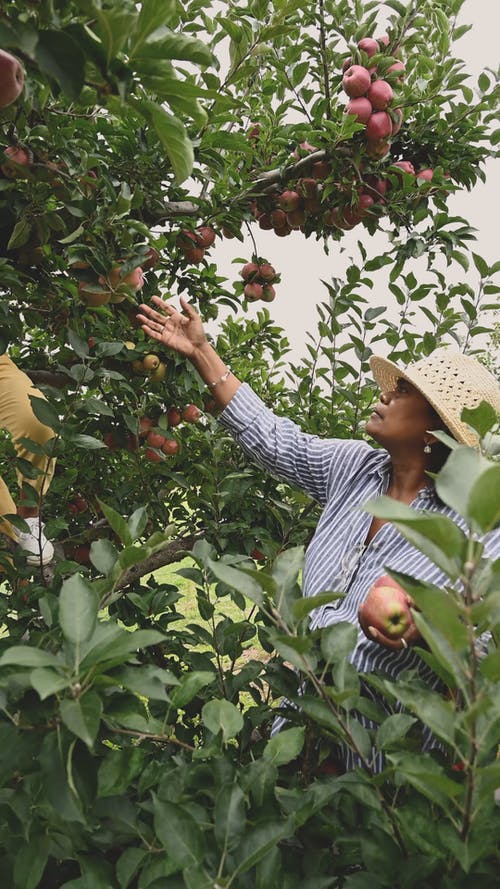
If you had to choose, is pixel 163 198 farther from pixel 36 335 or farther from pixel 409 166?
pixel 36 335

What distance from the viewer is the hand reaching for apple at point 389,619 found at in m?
1.35

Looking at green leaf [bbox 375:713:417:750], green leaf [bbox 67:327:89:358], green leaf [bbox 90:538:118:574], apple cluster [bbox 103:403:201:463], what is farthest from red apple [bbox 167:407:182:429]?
green leaf [bbox 375:713:417:750]

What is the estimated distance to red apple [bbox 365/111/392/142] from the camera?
1.94m

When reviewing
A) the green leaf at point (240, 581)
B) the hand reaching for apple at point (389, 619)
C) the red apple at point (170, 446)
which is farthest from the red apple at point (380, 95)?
the green leaf at point (240, 581)

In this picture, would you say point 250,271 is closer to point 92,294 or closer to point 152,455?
point 152,455

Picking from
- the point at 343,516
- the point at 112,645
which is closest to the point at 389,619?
the point at 343,516

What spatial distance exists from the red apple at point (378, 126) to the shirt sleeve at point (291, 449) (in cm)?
82

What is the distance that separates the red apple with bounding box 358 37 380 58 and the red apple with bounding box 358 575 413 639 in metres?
1.65

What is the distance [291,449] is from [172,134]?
51.3 inches

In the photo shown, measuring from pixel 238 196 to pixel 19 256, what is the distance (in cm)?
69

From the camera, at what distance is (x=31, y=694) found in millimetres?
721

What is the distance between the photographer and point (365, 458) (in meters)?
1.96

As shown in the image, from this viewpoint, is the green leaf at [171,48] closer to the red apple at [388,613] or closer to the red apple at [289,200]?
the red apple at [388,613]

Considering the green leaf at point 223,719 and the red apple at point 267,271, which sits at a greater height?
the red apple at point 267,271
